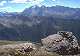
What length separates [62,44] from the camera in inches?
3182

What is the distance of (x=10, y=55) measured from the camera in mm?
48094

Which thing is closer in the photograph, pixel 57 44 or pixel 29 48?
pixel 29 48

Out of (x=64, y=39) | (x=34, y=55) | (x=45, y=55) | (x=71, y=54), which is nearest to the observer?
(x=34, y=55)

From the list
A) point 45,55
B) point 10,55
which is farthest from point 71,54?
point 10,55

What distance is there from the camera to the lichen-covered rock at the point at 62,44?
7962cm

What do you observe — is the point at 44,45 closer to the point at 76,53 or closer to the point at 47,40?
the point at 47,40

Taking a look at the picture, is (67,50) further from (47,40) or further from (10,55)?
(10,55)

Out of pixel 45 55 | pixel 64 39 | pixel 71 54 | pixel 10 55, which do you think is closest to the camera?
pixel 10 55

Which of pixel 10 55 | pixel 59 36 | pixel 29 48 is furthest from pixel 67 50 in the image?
pixel 10 55

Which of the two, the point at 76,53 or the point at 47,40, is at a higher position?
the point at 47,40

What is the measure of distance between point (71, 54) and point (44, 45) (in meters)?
11.8

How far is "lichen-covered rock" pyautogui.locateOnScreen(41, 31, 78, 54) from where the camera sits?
7962 centimetres

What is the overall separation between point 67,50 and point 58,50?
323 centimetres

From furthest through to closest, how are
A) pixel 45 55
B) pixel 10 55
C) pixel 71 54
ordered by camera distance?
pixel 71 54 → pixel 45 55 → pixel 10 55
